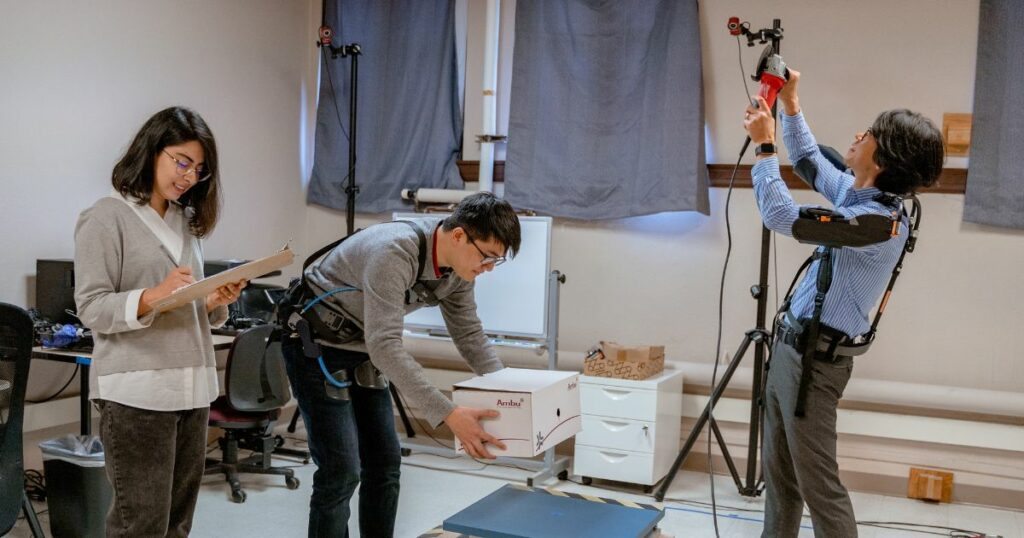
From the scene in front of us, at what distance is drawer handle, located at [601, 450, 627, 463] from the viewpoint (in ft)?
13.2

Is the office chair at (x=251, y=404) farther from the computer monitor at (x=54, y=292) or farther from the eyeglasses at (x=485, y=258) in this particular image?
the eyeglasses at (x=485, y=258)

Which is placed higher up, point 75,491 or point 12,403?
point 12,403

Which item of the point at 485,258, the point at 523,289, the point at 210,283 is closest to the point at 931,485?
the point at 523,289

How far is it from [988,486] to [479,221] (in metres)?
3.19

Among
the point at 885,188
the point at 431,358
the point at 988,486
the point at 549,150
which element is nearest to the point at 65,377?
the point at 431,358

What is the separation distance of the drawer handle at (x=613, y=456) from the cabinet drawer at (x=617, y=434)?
33 millimetres

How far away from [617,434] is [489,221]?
2296 mm

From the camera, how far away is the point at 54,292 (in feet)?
11.5

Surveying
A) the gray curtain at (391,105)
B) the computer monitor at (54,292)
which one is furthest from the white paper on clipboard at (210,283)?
the gray curtain at (391,105)

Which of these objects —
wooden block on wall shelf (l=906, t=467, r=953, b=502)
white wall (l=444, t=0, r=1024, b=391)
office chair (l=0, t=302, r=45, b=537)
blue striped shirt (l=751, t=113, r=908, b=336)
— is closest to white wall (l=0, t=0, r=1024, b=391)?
white wall (l=444, t=0, r=1024, b=391)

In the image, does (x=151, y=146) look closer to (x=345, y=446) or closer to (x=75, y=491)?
(x=345, y=446)

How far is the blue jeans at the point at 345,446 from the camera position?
211 cm

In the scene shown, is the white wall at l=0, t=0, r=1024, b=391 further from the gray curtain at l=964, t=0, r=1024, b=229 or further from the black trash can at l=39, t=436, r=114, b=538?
the black trash can at l=39, t=436, r=114, b=538

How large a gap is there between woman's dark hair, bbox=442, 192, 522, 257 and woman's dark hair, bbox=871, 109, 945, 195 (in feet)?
3.16
